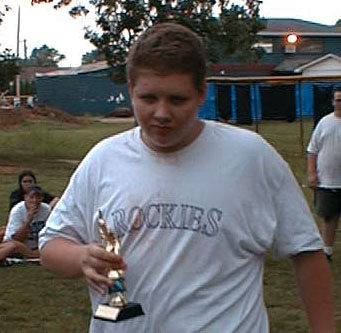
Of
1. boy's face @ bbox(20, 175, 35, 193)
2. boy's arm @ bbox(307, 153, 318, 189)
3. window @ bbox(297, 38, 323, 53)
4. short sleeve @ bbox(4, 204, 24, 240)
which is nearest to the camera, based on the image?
boy's arm @ bbox(307, 153, 318, 189)

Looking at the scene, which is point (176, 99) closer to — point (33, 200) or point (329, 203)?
point (329, 203)

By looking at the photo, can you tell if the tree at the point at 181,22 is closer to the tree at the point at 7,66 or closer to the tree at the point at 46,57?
the tree at the point at 7,66

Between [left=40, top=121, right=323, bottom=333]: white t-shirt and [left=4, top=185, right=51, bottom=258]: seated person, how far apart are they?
8.38 meters

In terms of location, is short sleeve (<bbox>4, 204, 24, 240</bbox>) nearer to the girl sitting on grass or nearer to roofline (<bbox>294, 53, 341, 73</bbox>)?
the girl sitting on grass

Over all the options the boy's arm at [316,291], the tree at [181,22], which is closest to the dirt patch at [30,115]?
the tree at [181,22]

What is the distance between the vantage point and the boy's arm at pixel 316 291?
3.13 m

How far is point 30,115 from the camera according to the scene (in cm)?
5531

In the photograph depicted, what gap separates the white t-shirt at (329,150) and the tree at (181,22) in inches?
840

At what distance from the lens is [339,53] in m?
74.9

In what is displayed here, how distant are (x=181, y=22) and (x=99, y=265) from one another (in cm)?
3003

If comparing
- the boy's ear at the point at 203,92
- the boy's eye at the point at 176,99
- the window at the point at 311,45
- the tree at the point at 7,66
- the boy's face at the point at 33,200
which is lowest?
the boy's face at the point at 33,200

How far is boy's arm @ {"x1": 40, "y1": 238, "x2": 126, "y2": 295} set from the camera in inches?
110

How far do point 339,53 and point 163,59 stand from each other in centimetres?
7342

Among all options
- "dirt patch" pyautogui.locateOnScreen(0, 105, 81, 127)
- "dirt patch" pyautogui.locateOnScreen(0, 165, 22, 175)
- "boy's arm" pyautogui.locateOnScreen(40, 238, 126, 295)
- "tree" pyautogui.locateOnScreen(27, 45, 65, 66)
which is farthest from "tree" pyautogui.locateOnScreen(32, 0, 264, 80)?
"tree" pyautogui.locateOnScreen(27, 45, 65, 66)
